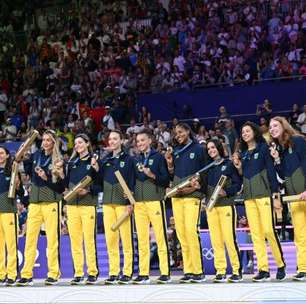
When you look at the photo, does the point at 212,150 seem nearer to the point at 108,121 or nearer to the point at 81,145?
the point at 81,145

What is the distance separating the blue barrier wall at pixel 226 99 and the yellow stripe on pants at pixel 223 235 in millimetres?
8572

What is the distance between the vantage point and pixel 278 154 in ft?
40.7

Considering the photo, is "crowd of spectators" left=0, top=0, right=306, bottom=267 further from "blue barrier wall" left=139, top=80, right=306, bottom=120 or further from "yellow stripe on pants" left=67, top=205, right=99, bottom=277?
"yellow stripe on pants" left=67, top=205, right=99, bottom=277

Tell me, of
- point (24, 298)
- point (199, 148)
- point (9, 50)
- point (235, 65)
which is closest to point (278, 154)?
point (199, 148)

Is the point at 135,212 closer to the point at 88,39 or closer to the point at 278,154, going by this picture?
the point at 278,154

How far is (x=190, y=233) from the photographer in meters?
12.8

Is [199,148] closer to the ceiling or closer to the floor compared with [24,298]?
closer to the ceiling

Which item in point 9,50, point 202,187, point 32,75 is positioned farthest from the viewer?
point 9,50

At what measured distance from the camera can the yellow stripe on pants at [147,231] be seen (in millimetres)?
12953

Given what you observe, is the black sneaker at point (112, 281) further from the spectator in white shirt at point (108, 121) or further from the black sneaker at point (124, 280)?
the spectator in white shirt at point (108, 121)

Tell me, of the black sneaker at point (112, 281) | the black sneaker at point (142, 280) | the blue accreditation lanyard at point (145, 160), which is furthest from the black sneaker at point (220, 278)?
the blue accreditation lanyard at point (145, 160)

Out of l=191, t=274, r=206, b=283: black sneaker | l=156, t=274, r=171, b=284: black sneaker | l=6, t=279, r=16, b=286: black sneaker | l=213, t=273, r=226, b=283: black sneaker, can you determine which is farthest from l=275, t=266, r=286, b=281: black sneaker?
l=6, t=279, r=16, b=286: black sneaker

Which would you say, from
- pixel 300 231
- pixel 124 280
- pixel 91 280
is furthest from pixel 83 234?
pixel 300 231

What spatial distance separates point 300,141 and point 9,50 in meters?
18.0
